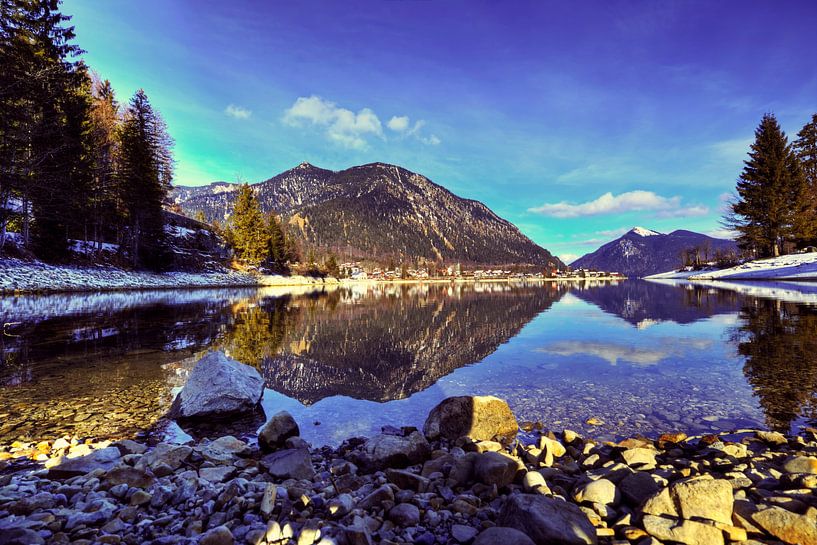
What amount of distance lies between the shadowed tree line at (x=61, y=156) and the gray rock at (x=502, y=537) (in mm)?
38085

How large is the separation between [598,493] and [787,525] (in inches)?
63.1

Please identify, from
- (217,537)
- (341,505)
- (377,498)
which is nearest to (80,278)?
(217,537)

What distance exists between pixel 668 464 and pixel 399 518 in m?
4.25

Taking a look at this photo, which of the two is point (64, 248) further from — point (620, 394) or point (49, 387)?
point (620, 394)

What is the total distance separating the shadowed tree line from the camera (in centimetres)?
2831

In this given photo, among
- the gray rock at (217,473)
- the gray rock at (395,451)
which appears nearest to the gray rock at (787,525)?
the gray rock at (395,451)

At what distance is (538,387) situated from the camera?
9.94 m

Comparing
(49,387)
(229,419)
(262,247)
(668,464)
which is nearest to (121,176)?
(262,247)

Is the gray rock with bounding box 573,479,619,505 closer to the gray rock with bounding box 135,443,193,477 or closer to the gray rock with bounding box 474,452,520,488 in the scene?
the gray rock with bounding box 474,452,520,488

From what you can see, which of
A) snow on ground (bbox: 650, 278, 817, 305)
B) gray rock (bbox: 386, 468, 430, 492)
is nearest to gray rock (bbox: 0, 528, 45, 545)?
gray rock (bbox: 386, 468, 430, 492)

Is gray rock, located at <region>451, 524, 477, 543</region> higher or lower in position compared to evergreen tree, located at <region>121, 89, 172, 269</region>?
lower

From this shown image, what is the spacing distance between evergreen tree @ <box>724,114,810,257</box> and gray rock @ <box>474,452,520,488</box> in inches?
3140

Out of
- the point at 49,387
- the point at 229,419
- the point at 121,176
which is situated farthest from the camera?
the point at 121,176

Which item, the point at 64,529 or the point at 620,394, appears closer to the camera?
the point at 64,529
